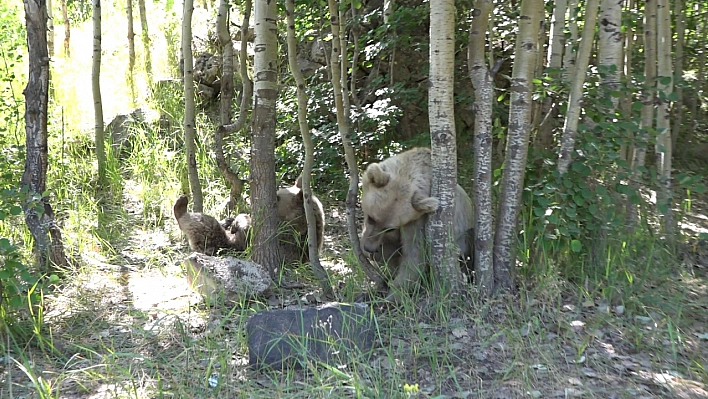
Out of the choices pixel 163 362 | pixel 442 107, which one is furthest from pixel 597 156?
pixel 163 362

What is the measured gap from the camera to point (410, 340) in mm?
4066

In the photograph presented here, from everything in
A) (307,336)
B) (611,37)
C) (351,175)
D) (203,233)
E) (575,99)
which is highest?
(611,37)

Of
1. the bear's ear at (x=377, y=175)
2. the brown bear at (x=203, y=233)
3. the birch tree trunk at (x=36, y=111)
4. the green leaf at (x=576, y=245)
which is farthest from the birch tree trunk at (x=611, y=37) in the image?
the birch tree trunk at (x=36, y=111)

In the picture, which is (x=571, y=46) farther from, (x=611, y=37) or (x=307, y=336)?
(x=307, y=336)

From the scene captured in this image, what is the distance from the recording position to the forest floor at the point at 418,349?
348 centimetres

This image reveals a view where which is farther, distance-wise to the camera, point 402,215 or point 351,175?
point 351,175

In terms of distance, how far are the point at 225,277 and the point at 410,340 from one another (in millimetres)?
1601

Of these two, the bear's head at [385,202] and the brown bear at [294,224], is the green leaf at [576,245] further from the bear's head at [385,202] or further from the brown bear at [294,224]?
the brown bear at [294,224]

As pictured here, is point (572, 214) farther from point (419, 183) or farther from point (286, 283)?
point (286, 283)

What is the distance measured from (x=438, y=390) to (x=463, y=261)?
1439 millimetres

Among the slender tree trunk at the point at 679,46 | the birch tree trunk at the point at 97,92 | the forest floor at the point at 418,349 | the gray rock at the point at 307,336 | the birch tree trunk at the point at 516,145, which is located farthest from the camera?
the birch tree trunk at the point at 97,92

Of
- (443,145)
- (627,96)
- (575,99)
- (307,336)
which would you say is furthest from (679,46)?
(307,336)

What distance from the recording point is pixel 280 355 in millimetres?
3754

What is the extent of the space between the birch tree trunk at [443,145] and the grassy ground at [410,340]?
0.29m
